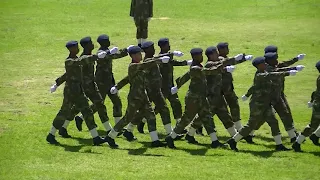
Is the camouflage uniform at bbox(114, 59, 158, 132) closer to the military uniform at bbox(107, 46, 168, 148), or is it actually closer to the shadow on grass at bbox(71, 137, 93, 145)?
the military uniform at bbox(107, 46, 168, 148)

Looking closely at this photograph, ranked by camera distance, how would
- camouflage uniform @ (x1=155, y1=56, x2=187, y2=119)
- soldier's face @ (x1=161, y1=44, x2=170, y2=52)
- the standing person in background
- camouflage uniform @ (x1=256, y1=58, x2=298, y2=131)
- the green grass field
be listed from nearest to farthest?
1. the green grass field
2. camouflage uniform @ (x1=256, y1=58, x2=298, y2=131)
3. soldier's face @ (x1=161, y1=44, x2=170, y2=52)
4. camouflage uniform @ (x1=155, y1=56, x2=187, y2=119)
5. the standing person in background

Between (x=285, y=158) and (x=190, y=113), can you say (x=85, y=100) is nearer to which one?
(x=190, y=113)

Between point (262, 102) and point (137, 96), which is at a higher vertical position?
point (137, 96)

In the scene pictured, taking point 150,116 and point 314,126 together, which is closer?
point 150,116

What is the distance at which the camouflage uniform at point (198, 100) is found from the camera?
1794 centimetres

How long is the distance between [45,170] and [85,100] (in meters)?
2.62

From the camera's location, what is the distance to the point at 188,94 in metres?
18.2

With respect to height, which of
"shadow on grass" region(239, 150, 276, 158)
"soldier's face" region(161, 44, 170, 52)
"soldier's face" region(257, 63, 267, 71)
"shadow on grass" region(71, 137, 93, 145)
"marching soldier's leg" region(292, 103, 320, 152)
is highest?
"soldier's face" region(161, 44, 170, 52)

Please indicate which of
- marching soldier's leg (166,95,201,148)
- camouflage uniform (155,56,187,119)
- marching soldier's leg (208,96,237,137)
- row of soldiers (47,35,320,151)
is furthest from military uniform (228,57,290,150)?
camouflage uniform (155,56,187,119)

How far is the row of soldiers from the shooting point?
707 inches

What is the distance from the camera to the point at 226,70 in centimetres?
1781

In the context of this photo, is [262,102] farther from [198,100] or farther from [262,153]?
[198,100]


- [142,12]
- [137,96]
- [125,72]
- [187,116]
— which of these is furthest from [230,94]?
[125,72]

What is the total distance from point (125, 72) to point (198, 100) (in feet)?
31.0
